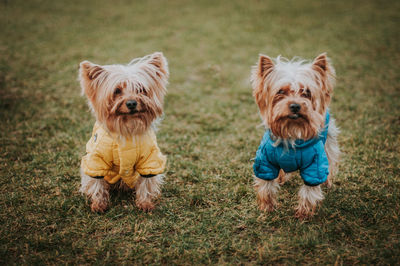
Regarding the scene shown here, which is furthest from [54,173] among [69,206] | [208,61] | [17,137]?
[208,61]

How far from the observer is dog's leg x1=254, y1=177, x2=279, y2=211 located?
3611mm

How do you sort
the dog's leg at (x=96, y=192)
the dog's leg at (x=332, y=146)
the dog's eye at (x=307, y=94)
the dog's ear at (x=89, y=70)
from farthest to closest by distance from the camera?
the dog's leg at (x=332, y=146)
the dog's leg at (x=96, y=192)
the dog's ear at (x=89, y=70)
the dog's eye at (x=307, y=94)

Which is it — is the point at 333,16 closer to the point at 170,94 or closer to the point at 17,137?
the point at 170,94

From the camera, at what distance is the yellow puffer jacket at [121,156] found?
11.2 feet

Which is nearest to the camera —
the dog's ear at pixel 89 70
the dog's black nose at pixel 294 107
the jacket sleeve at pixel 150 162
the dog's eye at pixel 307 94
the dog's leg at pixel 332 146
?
the dog's black nose at pixel 294 107

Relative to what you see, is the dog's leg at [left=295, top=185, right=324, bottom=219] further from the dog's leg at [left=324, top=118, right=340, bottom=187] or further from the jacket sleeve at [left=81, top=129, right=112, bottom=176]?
the jacket sleeve at [left=81, top=129, right=112, bottom=176]

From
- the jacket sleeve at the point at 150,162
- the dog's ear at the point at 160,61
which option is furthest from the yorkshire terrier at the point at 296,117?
the jacket sleeve at the point at 150,162

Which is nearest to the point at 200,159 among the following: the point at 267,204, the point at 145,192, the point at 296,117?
the point at 145,192

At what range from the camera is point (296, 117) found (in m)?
3.03

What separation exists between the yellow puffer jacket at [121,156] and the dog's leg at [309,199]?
1712mm

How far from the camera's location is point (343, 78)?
7.87 meters

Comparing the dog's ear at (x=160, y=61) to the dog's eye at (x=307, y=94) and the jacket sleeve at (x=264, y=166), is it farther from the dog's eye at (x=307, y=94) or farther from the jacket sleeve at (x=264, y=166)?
the dog's eye at (x=307, y=94)

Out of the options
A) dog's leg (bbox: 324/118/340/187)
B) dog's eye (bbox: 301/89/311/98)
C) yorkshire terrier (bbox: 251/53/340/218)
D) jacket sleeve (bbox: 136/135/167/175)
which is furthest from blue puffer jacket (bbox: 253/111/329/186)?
jacket sleeve (bbox: 136/135/167/175)

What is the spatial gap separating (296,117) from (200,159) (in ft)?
7.22
